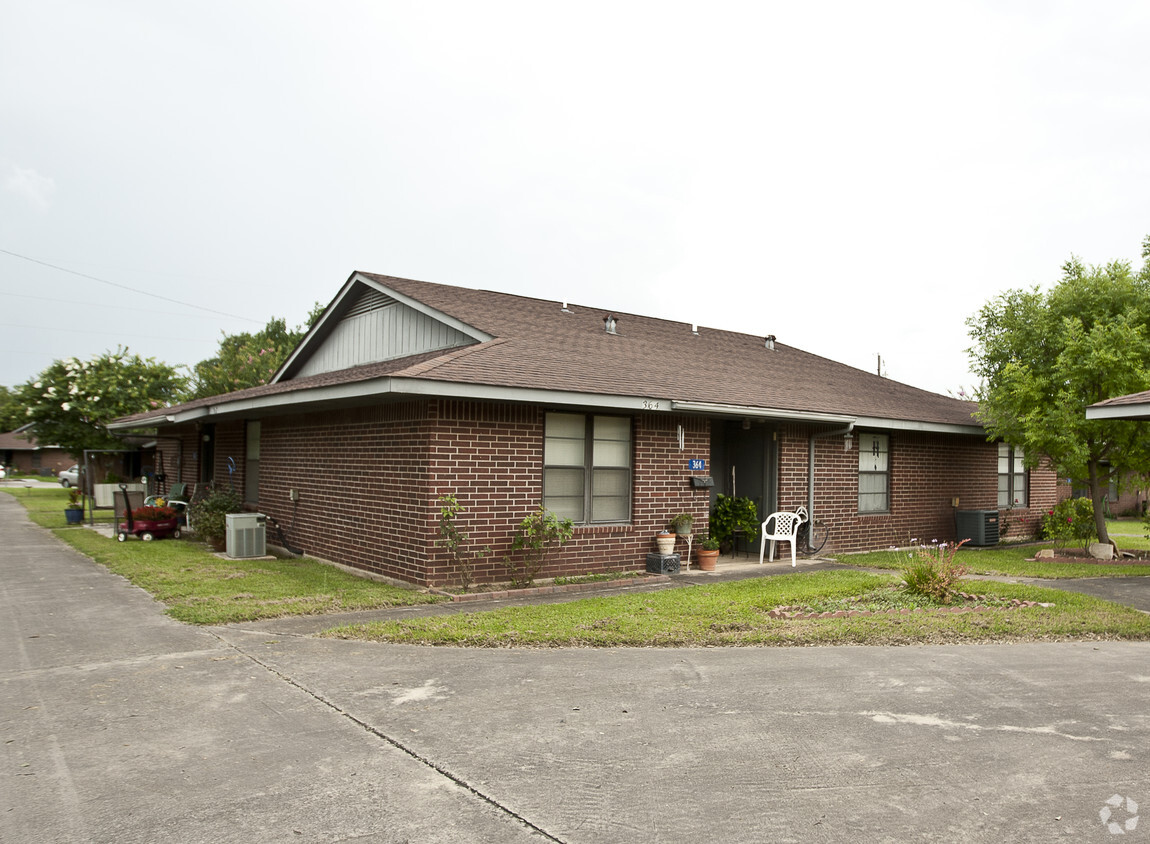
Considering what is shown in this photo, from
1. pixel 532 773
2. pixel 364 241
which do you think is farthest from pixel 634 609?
Result: pixel 364 241

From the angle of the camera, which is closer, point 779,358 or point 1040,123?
point 1040,123

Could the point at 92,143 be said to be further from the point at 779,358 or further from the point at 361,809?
the point at 361,809

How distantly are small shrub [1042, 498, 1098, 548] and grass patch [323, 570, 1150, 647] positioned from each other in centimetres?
862

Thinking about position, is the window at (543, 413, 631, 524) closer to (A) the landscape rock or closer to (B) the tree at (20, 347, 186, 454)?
(A) the landscape rock

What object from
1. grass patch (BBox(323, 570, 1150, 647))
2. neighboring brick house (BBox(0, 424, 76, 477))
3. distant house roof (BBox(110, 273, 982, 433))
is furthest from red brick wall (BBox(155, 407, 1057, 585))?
neighboring brick house (BBox(0, 424, 76, 477))

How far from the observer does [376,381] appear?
31.0 ft

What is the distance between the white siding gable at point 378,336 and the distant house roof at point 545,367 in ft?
0.09

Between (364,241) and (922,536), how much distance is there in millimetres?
25716

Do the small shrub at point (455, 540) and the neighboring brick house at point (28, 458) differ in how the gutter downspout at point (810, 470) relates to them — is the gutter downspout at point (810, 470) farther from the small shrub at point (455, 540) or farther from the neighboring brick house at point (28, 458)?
the neighboring brick house at point (28, 458)

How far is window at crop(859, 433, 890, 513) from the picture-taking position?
50.8 feet

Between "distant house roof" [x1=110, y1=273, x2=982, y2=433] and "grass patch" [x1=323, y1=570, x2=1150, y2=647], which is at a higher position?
"distant house roof" [x1=110, y1=273, x2=982, y2=433]

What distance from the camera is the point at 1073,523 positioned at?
1733cm

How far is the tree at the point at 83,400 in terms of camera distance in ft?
91.8

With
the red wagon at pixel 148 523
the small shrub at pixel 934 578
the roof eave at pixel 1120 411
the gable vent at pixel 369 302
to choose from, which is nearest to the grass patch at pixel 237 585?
the red wagon at pixel 148 523
